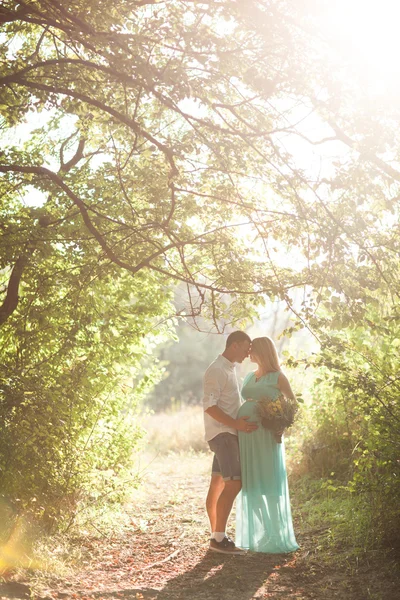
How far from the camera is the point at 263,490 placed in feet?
20.4

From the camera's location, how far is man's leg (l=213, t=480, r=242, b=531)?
20.2ft

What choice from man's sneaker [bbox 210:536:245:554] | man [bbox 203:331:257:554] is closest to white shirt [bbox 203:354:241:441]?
man [bbox 203:331:257:554]

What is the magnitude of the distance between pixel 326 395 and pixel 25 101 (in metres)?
5.61

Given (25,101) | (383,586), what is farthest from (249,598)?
(25,101)

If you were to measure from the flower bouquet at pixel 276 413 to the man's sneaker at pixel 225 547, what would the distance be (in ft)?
3.60

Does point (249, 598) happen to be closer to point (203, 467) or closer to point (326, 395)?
point (326, 395)

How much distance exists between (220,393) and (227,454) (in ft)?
1.91

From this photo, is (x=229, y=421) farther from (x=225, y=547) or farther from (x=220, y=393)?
(x=225, y=547)

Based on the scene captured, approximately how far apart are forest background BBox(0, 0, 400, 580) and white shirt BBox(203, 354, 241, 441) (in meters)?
0.41

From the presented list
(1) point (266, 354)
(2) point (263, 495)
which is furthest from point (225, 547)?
(1) point (266, 354)

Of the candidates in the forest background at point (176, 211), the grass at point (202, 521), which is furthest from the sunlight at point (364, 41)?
the grass at point (202, 521)

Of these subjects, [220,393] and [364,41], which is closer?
[364,41]

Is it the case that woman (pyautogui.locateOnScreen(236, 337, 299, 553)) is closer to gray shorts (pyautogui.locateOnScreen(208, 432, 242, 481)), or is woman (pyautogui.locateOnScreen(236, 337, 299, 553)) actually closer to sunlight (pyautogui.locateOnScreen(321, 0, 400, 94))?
gray shorts (pyautogui.locateOnScreen(208, 432, 242, 481))

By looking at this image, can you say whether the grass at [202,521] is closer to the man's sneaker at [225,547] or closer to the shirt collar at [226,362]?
the man's sneaker at [225,547]
